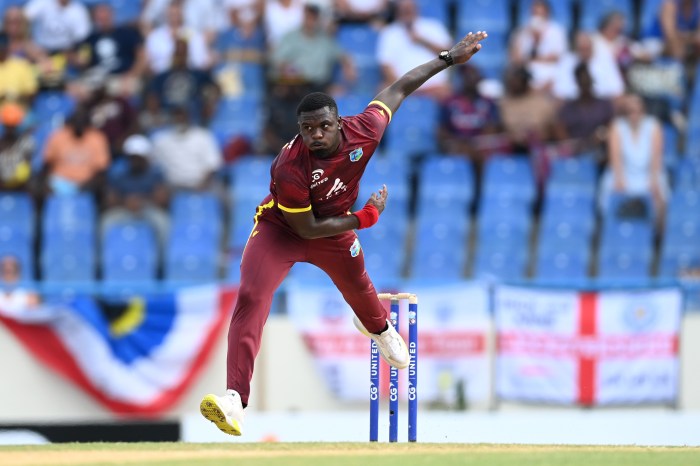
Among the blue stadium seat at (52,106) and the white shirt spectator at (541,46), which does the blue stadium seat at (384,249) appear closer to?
the white shirt spectator at (541,46)

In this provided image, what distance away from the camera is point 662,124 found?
15.0 meters

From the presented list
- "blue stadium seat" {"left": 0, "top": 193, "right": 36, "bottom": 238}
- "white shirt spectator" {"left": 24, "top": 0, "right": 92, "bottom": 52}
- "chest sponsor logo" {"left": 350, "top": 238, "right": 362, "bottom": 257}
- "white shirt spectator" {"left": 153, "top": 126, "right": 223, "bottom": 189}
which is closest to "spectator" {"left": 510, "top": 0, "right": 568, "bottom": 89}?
"white shirt spectator" {"left": 153, "top": 126, "right": 223, "bottom": 189}

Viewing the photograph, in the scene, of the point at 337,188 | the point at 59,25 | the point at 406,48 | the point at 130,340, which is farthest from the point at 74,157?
the point at 337,188

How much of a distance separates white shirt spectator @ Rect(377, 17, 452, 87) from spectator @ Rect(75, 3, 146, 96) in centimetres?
273

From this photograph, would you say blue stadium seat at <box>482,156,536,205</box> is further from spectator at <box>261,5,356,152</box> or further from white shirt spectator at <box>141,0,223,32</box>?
white shirt spectator at <box>141,0,223,32</box>

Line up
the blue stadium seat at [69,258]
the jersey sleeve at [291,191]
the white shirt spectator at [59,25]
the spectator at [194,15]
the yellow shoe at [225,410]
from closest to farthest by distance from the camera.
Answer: the yellow shoe at [225,410] → the jersey sleeve at [291,191] → the blue stadium seat at [69,258] → the white shirt spectator at [59,25] → the spectator at [194,15]

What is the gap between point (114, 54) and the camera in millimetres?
15203

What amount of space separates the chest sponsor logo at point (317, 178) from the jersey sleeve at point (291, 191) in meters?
0.07

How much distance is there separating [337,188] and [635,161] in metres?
6.92

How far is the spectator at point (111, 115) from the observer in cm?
1443

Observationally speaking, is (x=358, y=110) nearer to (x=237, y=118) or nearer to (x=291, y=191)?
(x=237, y=118)

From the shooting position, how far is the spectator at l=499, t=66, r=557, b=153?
14.5 meters

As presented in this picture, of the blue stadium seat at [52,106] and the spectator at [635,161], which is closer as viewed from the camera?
the spectator at [635,161]

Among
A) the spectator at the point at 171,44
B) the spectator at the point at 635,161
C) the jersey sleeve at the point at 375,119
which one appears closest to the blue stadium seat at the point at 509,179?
the spectator at the point at 635,161
